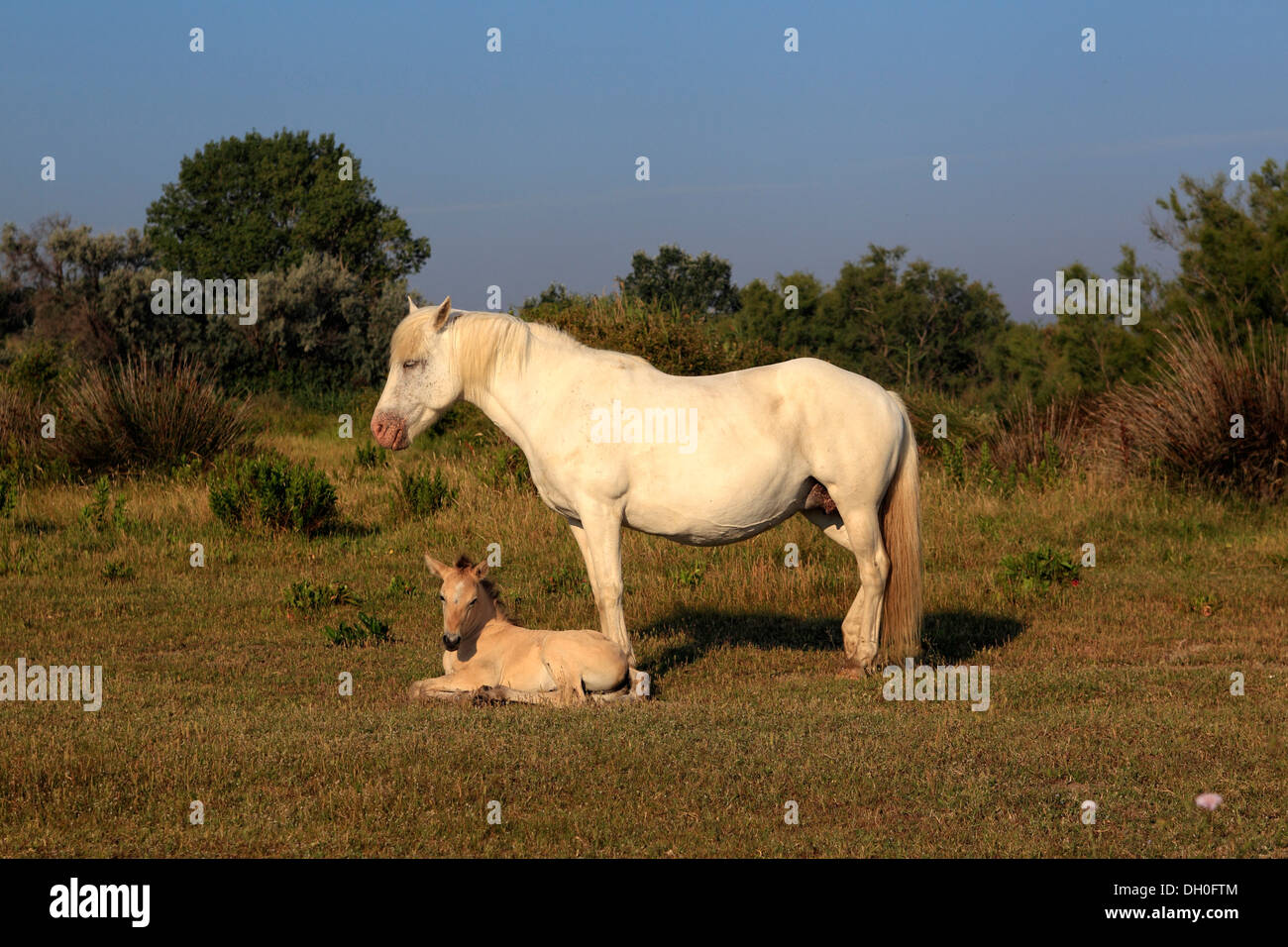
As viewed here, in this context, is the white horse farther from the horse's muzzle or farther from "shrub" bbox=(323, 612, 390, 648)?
"shrub" bbox=(323, 612, 390, 648)

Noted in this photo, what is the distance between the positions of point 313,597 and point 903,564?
4976mm

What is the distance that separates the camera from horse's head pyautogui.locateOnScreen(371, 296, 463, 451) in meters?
7.68

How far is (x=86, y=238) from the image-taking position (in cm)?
4116

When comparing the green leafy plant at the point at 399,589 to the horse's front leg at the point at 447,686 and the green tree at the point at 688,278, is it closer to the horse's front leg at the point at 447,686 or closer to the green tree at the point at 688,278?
the horse's front leg at the point at 447,686

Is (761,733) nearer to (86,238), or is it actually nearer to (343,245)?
(86,238)

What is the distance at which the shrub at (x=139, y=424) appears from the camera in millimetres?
17641

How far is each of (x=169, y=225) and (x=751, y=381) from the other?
179 ft

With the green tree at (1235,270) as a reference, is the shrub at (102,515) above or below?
below

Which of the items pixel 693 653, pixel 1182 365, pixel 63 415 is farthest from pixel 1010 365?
pixel 693 653

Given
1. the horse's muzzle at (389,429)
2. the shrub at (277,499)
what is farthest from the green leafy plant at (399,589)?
the horse's muzzle at (389,429)

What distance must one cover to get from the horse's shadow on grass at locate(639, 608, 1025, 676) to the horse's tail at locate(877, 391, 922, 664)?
46 centimetres

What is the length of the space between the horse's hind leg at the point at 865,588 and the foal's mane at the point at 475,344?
234cm

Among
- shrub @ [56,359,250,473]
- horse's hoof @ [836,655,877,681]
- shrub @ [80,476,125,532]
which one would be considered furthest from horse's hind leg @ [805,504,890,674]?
shrub @ [56,359,250,473]

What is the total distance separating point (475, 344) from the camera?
773cm
